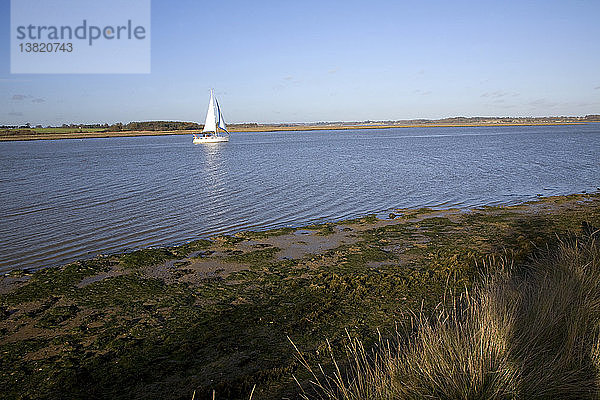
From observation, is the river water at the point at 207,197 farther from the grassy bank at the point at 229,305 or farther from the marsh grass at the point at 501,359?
the marsh grass at the point at 501,359

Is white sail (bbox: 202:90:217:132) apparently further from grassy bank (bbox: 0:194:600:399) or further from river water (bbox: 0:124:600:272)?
grassy bank (bbox: 0:194:600:399)

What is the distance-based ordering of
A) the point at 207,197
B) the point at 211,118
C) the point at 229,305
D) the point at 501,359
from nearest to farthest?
the point at 501,359 → the point at 229,305 → the point at 207,197 → the point at 211,118

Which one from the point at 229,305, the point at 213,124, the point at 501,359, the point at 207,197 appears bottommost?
the point at 229,305

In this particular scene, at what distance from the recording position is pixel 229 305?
7.32m

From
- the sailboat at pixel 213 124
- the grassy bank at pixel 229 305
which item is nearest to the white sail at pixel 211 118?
the sailboat at pixel 213 124

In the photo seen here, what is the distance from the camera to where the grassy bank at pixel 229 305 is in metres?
5.23

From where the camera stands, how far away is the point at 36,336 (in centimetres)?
627

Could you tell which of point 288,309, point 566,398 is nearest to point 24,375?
point 288,309

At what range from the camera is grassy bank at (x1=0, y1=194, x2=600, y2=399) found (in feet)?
17.1

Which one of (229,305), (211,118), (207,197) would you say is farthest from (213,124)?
(229,305)

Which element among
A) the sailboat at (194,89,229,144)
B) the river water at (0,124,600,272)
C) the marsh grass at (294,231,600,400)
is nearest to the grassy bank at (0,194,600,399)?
the marsh grass at (294,231,600,400)

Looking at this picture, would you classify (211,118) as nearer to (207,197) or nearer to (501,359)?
(207,197)

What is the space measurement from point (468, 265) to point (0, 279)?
8.86 metres

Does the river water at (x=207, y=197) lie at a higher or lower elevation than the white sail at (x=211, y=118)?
lower
